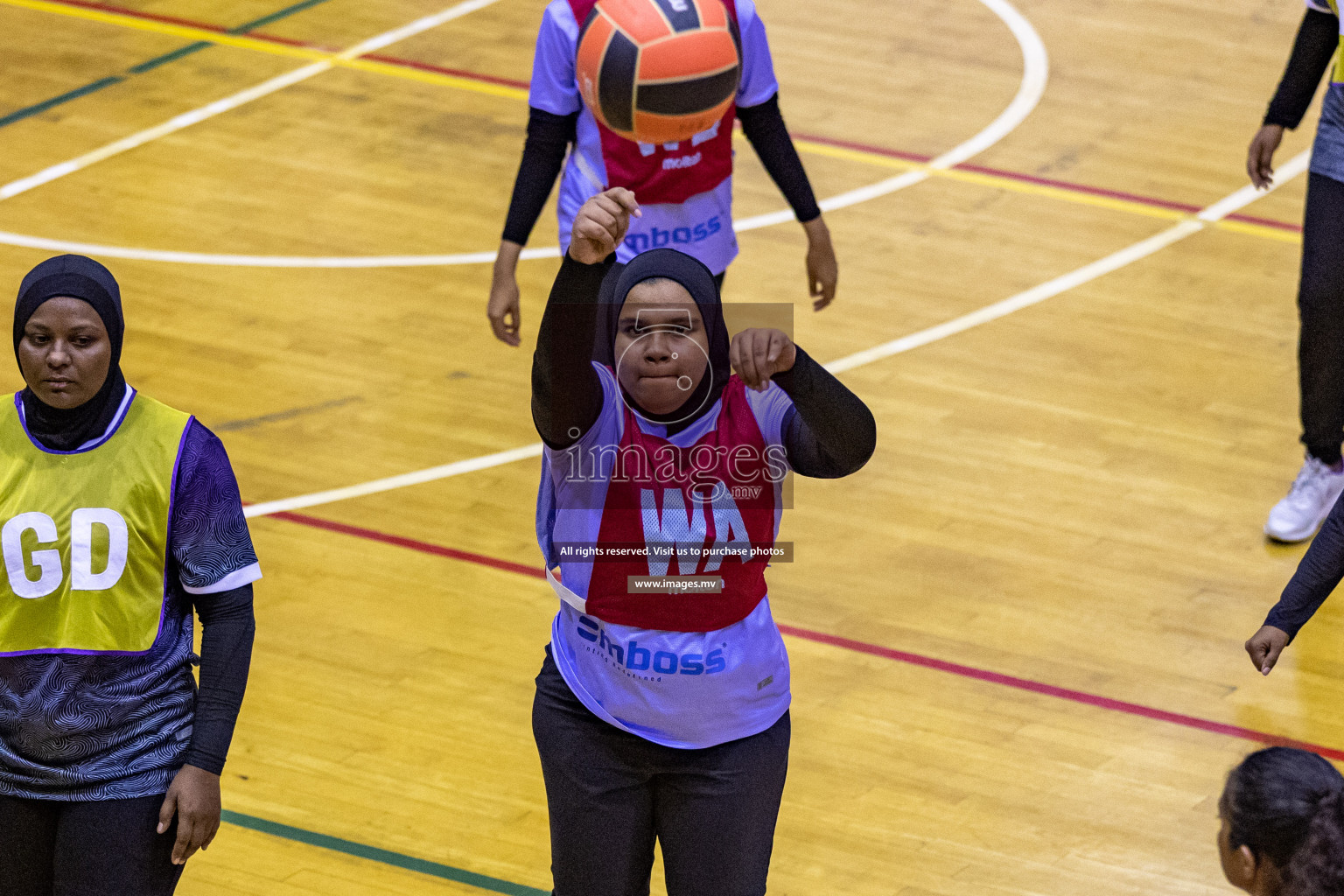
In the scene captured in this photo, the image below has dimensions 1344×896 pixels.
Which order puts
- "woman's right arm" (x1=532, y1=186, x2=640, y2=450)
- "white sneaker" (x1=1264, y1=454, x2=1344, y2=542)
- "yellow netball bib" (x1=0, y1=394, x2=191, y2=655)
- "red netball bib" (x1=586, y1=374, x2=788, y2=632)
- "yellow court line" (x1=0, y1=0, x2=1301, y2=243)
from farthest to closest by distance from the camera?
"yellow court line" (x1=0, y1=0, x2=1301, y2=243), "white sneaker" (x1=1264, y1=454, x2=1344, y2=542), "red netball bib" (x1=586, y1=374, x2=788, y2=632), "yellow netball bib" (x1=0, y1=394, x2=191, y2=655), "woman's right arm" (x1=532, y1=186, x2=640, y2=450)

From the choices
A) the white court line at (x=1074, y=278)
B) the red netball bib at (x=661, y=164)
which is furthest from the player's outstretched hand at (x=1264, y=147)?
the red netball bib at (x=661, y=164)

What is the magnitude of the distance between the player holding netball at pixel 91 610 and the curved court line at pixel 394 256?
15.3 ft

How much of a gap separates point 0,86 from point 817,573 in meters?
6.23

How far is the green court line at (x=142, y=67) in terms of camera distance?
9.72 m

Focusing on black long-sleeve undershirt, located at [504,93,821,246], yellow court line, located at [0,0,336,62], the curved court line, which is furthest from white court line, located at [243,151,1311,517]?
Answer: yellow court line, located at [0,0,336,62]

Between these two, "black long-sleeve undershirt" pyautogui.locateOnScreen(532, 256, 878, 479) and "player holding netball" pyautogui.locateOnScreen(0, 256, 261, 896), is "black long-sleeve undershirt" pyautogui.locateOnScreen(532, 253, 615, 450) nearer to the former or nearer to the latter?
"black long-sleeve undershirt" pyautogui.locateOnScreen(532, 256, 878, 479)

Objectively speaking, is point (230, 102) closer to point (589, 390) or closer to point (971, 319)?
point (971, 319)

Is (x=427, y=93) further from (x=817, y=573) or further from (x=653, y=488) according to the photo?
(x=653, y=488)

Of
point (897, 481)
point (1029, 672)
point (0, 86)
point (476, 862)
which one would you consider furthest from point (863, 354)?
point (0, 86)

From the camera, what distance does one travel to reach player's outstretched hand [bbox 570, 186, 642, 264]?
3166 mm

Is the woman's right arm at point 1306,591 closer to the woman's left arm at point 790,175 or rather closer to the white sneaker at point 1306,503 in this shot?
the woman's left arm at point 790,175

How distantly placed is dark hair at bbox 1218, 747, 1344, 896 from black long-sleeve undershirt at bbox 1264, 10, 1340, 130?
3898mm

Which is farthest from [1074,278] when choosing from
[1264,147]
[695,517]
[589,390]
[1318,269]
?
[589,390]

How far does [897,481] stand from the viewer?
22.4ft
